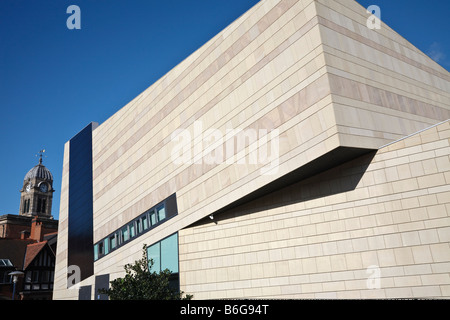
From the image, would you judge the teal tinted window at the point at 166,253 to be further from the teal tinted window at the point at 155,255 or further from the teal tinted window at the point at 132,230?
the teal tinted window at the point at 132,230

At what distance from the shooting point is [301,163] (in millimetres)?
17953

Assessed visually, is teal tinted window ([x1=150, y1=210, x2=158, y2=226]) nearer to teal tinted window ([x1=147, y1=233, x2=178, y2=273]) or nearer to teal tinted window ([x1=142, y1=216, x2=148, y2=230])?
teal tinted window ([x1=142, y1=216, x2=148, y2=230])

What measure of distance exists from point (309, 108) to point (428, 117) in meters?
9.28

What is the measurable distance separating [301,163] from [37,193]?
413 ft

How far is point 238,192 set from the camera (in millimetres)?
21156

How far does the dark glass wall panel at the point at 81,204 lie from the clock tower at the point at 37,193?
90887 millimetres

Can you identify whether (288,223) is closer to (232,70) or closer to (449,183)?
(449,183)

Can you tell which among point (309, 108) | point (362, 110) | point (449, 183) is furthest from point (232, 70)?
point (449, 183)

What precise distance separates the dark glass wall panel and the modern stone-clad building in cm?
922

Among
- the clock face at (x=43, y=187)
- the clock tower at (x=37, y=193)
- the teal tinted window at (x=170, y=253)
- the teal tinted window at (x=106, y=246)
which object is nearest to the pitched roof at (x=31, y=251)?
the teal tinted window at (x=106, y=246)

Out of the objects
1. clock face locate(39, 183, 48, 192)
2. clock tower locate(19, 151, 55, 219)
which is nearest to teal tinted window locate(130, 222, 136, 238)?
clock tower locate(19, 151, 55, 219)

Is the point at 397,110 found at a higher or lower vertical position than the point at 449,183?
higher

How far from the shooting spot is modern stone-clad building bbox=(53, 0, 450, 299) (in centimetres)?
1652
